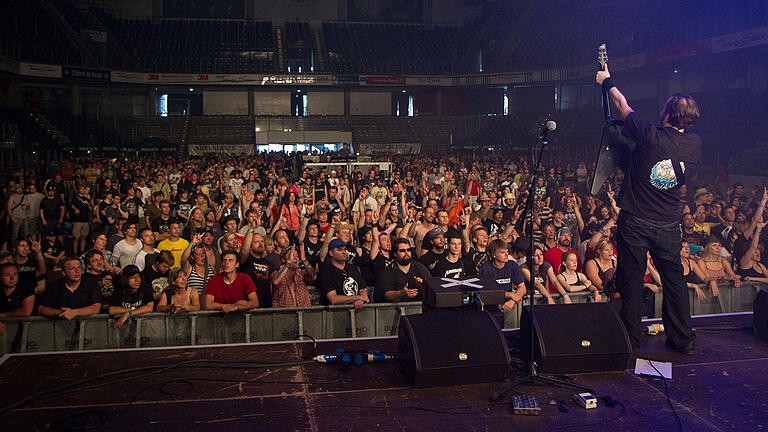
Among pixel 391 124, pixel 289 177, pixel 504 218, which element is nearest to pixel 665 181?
pixel 504 218

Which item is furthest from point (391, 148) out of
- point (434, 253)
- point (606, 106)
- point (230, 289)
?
point (606, 106)

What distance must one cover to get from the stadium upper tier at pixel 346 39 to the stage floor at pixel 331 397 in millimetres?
22370

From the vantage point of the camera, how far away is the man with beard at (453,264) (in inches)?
248

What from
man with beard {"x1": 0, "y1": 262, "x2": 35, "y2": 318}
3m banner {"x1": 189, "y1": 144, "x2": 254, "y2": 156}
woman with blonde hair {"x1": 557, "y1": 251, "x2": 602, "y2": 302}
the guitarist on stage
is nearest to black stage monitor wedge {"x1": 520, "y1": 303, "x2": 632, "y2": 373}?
the guitarist on stage

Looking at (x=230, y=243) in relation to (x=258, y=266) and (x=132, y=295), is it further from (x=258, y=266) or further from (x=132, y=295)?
(x=132, y=295)

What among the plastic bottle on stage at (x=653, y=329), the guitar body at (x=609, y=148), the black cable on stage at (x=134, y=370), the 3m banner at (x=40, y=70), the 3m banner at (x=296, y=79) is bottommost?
the black cable on stage at (x=134, y=370)

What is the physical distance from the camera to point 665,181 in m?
4.14

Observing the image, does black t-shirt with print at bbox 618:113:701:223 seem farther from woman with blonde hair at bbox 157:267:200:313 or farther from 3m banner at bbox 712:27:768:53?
3m banner at bbox 712:27:768:53

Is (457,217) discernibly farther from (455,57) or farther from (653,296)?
(455,57)

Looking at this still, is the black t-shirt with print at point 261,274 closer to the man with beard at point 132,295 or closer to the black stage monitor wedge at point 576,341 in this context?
the man with beard at point 132,295

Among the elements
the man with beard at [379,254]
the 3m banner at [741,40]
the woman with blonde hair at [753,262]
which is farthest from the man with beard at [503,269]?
the 3m banner at [741,40]

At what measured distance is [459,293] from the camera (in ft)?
14.3

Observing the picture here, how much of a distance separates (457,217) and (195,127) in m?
22.2

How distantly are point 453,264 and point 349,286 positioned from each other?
1096mm
